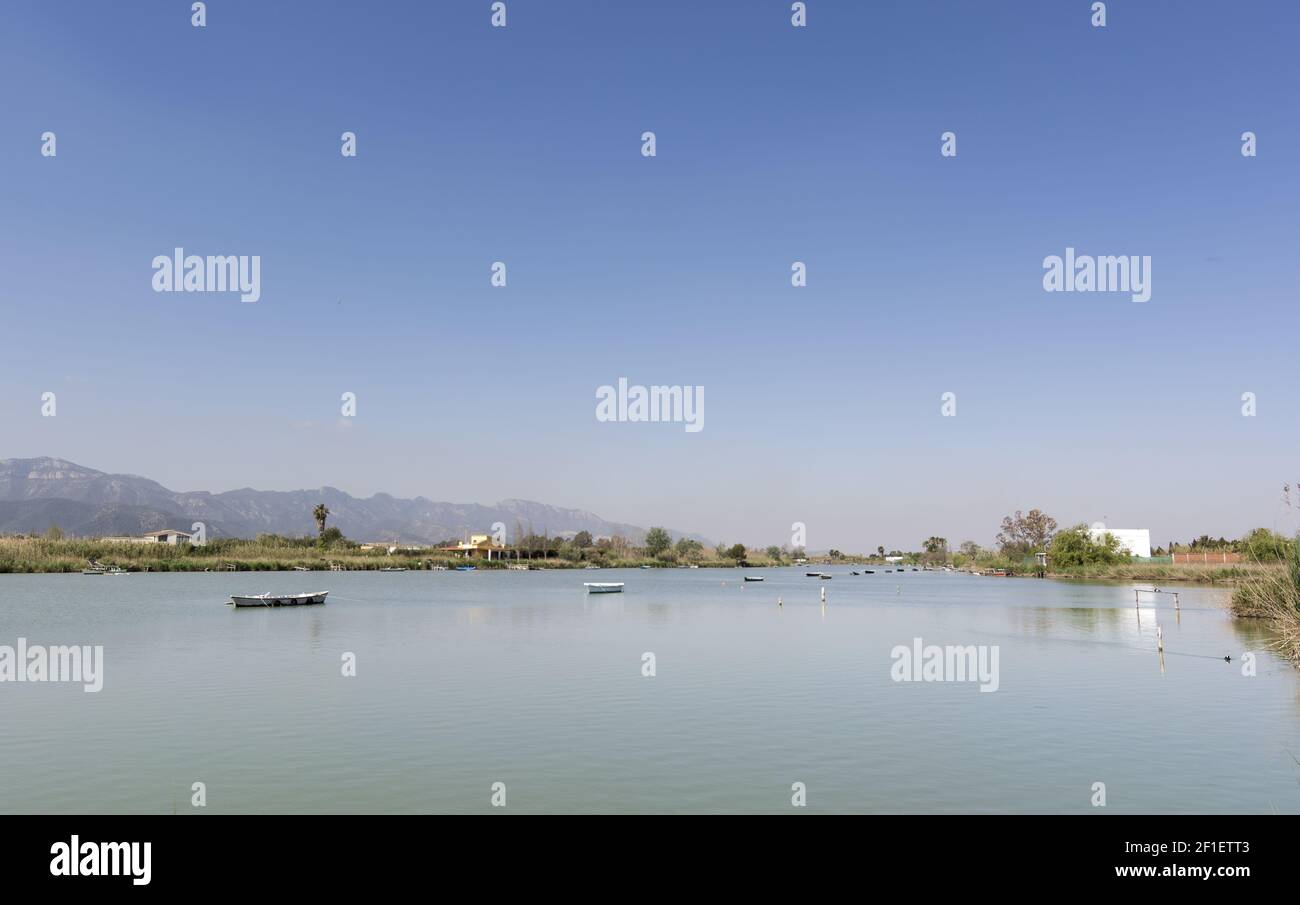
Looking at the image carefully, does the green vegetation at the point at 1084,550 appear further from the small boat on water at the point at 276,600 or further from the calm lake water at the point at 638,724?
the small boat on water at the point at 276,600

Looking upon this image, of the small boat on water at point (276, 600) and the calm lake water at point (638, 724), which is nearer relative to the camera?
the calm lake water at point (638, 724)

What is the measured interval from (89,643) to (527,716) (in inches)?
1056

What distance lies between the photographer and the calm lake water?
15617mm

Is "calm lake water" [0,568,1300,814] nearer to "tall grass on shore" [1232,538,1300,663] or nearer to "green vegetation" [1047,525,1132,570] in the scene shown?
"tall grass on shore" [1232,538,1300,663]

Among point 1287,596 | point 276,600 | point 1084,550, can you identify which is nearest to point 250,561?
point 276,600

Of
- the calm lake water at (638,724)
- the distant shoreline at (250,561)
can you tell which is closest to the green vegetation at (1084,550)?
the distant shoreline at (250,561)

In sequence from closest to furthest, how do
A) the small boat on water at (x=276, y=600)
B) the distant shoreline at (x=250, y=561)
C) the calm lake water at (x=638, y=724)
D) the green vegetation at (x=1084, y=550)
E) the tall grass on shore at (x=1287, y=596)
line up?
the calm lake water at (x=638, y=724) < the tall grass on shore at (x=1287, y=596) < the small boat on water at (x=276, y=600) < the distant shoreline at (x=250, y=561) < the green vegetation at (x=1084, y=550)

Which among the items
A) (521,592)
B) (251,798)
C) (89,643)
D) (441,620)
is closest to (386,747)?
(251,798)

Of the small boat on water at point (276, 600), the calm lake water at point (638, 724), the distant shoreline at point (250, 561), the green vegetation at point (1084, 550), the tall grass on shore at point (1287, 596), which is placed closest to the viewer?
the calm lake water at point (638, 724)

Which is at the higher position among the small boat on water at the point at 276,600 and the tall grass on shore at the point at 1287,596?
the tall grass on shore at the point at 1287,596

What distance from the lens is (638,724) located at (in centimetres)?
2181

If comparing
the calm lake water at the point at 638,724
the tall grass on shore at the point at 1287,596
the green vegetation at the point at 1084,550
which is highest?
the tall grass on shore at the point at 1287,596

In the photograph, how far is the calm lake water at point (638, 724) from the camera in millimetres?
15617

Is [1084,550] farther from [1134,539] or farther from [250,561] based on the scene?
[250,561]
